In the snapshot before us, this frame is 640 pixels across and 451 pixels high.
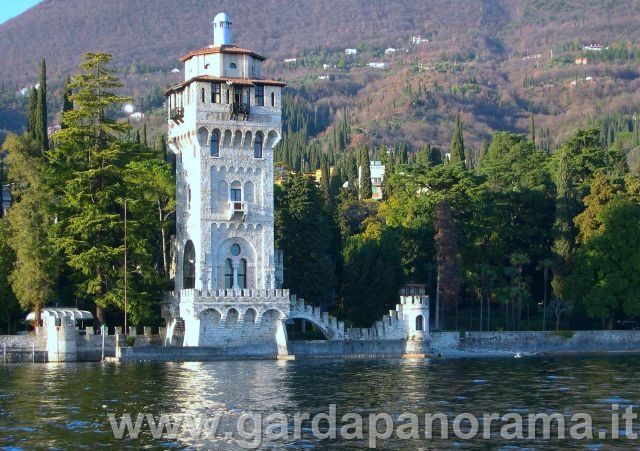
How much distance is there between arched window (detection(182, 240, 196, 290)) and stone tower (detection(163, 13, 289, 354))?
0.18 ft

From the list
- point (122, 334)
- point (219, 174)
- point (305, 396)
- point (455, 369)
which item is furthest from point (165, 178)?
point (305, 396)

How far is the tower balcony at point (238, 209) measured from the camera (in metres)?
68.1

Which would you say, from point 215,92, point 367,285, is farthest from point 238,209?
point 367,285

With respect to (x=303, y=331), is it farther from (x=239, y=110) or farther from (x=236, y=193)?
(x=239, y=110)

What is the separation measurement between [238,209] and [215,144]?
12.1 ft

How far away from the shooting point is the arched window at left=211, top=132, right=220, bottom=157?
68250 millimetres

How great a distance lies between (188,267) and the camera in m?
69.8

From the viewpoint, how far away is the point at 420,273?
259ft

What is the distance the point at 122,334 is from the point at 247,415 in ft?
83.5

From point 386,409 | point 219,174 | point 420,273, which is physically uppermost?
point 219,174

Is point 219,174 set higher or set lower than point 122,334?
higher

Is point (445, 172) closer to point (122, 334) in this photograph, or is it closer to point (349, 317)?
point (349, 317)

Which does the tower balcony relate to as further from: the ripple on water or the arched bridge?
the ripple on water

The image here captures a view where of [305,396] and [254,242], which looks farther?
[254,242]
